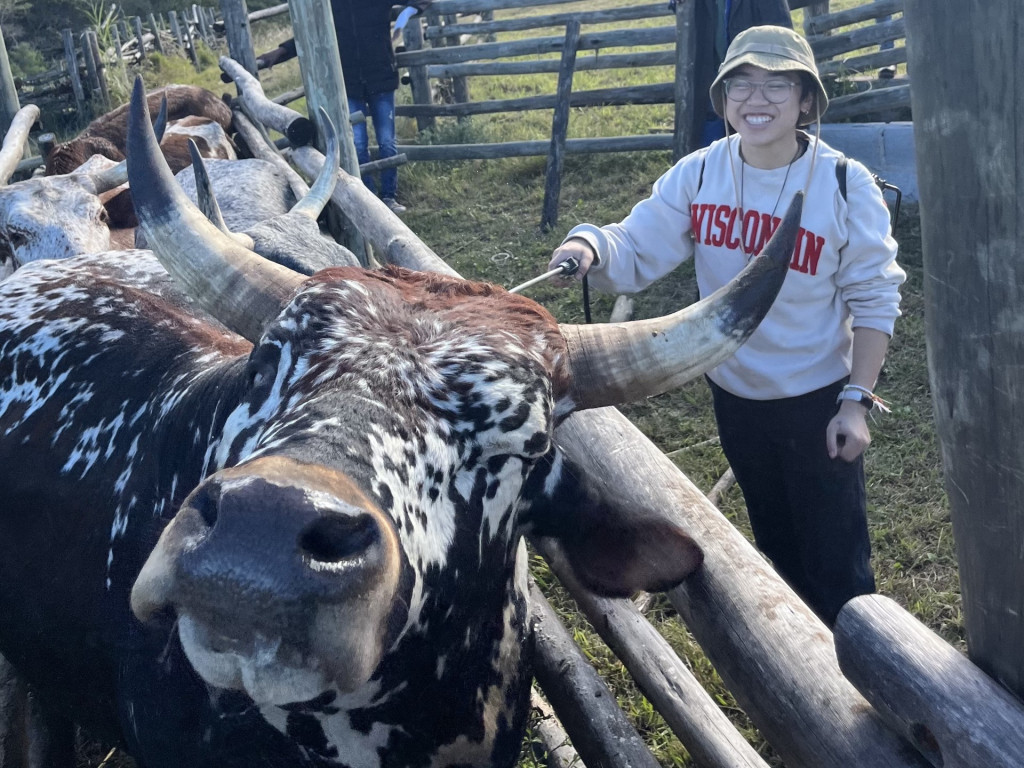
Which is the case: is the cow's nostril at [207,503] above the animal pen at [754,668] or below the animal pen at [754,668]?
above

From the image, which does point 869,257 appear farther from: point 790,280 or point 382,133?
point 382,133

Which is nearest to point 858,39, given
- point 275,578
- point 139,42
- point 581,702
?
point 581,702

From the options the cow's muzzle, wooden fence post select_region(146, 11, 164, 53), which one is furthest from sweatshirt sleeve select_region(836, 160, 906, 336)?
wooden fence post select_region(146, 11, 164, 53)

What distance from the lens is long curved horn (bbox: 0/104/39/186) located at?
23.1 feet

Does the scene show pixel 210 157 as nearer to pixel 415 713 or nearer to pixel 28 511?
pixel 28 511

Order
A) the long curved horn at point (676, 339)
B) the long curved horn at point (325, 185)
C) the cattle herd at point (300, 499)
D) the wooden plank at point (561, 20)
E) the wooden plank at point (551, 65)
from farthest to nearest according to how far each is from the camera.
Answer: the wooden plank at point (561, 20) → the wooden plank at point (551, 65) → the long curved horn at point (325, 185) → the long curved horn at point (676, 339) → the cattle herd at point (300, 499)

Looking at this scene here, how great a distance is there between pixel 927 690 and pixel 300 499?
1.17m

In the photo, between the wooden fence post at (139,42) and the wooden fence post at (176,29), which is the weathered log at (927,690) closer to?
the wooden fence post at (139,42)

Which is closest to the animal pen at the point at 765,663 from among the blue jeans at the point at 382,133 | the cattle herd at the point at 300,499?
the cattle herd at the point at 300,499

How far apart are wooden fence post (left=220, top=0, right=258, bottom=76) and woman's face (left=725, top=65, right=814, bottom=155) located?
7.16 metres

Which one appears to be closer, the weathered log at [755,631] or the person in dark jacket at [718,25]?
the weathered log at [755,631]

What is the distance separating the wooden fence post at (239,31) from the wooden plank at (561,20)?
8.49 feet

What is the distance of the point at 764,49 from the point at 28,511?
2.69 m

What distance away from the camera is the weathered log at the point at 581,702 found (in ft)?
8.59
